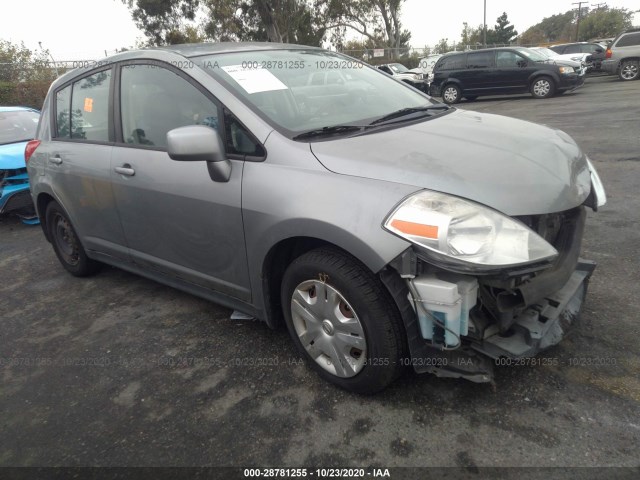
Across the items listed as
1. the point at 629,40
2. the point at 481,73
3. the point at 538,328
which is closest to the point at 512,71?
the point at 481,73

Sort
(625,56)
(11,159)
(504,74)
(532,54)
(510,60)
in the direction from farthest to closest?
(625,56) → (504,74) → (510,60) → (532,54) → (11,159)

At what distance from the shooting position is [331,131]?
→ 250cm

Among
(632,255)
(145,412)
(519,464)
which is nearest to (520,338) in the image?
(519,464)

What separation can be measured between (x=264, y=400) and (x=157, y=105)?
1.88 m

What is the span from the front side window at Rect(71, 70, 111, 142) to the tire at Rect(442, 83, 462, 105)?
14.7m

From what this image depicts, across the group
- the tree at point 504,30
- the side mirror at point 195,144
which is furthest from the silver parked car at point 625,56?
the tree at point 504,30

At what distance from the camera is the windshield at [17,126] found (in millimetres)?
6727

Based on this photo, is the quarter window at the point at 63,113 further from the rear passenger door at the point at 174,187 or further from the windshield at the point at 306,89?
the windshield at the point at 306,89

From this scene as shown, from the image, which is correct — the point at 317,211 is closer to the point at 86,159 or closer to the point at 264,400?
the point at 264,400

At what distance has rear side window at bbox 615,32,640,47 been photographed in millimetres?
16578

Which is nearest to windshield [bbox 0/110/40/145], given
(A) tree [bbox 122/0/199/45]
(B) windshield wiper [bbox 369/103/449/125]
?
(B) windshield wiper [bbox 369/103/449/125]

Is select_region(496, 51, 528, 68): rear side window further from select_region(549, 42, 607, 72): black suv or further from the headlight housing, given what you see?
the headlight housing

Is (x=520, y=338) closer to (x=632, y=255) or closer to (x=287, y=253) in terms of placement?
(x=287, y=253)

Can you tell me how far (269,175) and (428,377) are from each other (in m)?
1.30
